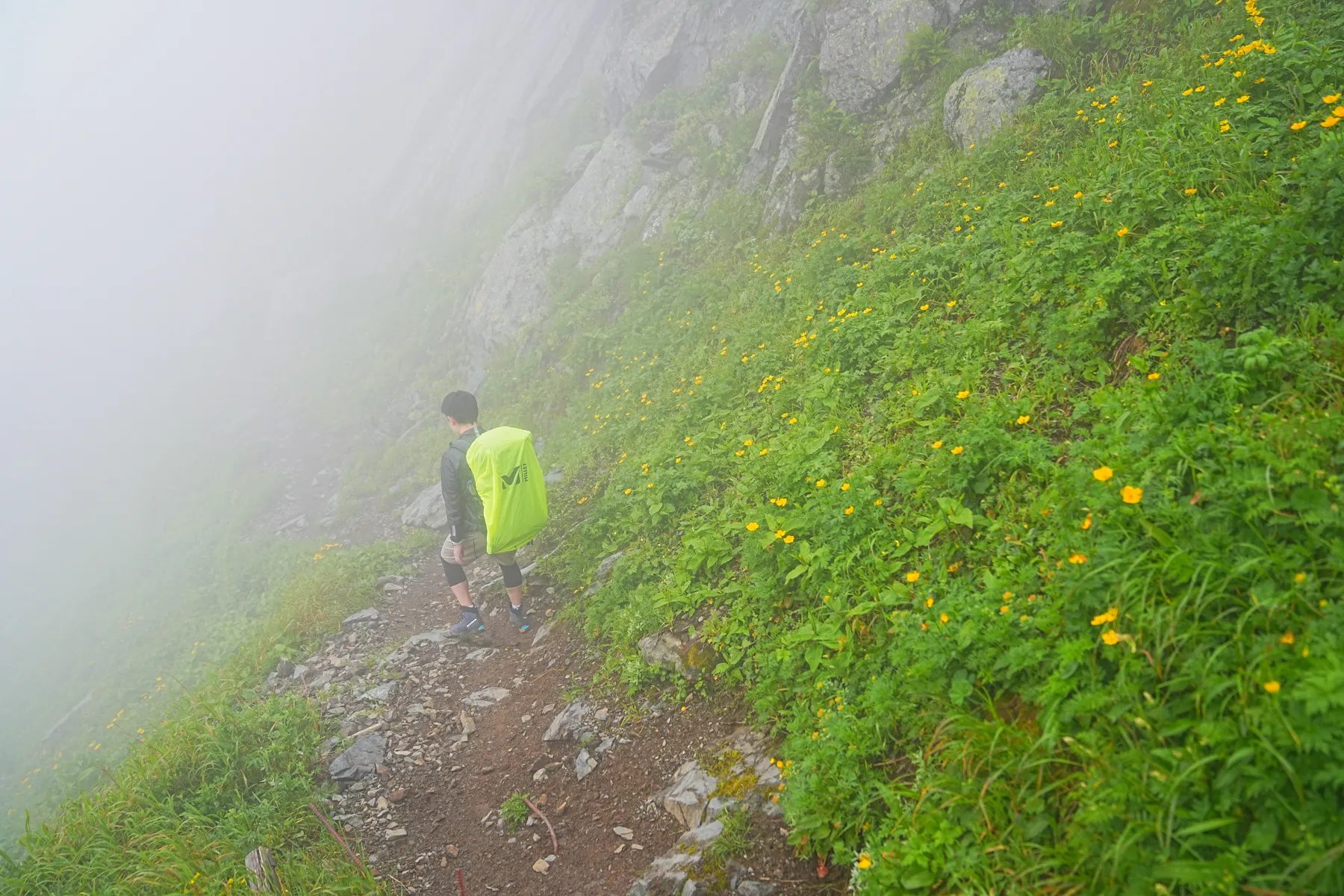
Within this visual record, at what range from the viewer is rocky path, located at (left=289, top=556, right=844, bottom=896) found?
384 centimetres

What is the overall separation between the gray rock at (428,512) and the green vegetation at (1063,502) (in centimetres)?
552

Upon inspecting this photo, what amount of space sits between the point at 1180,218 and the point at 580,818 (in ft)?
19.1

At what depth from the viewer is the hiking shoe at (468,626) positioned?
771 cm

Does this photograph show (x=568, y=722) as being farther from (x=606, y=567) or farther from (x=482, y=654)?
(x=482, y=654)

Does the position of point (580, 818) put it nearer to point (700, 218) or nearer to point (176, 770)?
point (176, 770)

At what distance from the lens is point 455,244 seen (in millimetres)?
24250

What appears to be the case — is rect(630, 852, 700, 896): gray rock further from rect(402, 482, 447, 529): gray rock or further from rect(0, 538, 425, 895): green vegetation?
rect(402, 482, 447, 529): gray rock

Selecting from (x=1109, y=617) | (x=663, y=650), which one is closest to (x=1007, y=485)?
(x=1109, y=617)

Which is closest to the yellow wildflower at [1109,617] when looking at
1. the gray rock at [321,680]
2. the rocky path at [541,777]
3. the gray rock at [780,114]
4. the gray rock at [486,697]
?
the rocky path at [541,777]

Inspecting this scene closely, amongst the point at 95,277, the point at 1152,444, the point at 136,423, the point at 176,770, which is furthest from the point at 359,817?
the point at 95,277

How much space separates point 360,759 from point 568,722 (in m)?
1.89

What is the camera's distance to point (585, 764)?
5.10 m

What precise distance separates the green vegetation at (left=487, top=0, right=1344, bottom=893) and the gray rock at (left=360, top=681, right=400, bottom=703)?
2130 mm

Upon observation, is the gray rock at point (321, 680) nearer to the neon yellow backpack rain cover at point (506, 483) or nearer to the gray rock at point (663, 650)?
the neon yellow backpack rain cover at point (506, 483)
